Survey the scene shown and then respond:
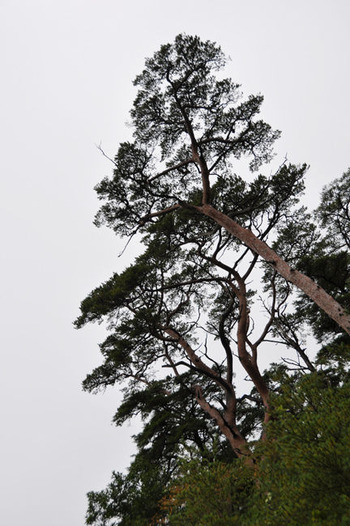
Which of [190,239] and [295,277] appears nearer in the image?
[295,277]

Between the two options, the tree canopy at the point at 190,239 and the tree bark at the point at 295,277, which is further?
the tree canopy at the point at 190,239

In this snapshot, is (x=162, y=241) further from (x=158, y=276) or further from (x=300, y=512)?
(x=300, y=512)

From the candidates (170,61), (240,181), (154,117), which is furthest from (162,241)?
(170,61)

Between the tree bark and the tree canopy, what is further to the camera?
the tree canopy

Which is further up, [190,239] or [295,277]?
[190,239]

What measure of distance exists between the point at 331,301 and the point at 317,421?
4.55 metres

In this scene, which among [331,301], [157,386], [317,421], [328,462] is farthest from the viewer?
[157,386]

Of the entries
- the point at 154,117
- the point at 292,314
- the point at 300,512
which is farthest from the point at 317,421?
the point at 292,314

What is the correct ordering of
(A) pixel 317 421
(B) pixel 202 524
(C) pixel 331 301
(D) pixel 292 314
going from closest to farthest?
(A) pixel 317 421 < (B) pixel 202 524 < (C) pixel 331 301 < (D) pixel 292 314

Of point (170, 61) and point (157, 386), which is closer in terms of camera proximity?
point (170, 61)

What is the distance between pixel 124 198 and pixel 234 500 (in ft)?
30.5

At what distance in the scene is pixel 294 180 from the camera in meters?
10.7

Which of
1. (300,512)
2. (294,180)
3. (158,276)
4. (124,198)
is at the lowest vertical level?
(300,512)

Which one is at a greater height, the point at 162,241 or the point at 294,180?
the point at 162,241
